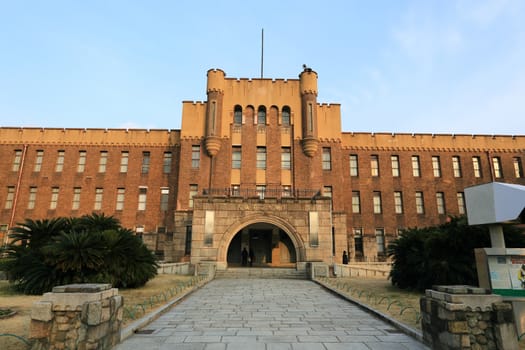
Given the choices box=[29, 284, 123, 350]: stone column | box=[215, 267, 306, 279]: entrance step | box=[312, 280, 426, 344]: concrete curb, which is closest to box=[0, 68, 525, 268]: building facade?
box=[215, 267, 306, 279]: entrance step

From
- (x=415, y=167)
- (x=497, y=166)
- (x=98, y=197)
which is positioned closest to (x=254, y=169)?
(x=98, y=197)

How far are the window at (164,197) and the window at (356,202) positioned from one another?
1789 centimetres

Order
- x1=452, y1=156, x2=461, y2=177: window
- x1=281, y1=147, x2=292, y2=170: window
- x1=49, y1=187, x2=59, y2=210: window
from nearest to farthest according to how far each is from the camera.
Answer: x1=281, y1=147, x2=292, y2=170: window
x1=49, y1=187, x2=59, y2=210: window
x1=452, y1=156, x2=461, y2=177: window

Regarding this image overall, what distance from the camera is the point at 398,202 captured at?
32094mm

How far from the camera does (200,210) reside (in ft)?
72.3

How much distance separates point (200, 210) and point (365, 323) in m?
15.5

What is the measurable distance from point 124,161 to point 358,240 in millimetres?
23883

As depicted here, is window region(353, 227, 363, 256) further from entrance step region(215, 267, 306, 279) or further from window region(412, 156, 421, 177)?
entrance step region(215, 267, 306, 279)

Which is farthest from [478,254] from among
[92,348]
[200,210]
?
[200,210]

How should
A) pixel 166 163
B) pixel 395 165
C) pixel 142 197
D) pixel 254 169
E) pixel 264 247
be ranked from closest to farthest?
pixel 264 247, pixel 254 169, pixel 142 197, pixel 166 163, pixel 395 165

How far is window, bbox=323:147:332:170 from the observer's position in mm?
30219

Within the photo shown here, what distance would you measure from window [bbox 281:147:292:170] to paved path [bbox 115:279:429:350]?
17692 millimetres

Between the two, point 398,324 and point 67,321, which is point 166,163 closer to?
point 67,321

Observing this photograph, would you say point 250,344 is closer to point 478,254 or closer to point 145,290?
point 478,254
